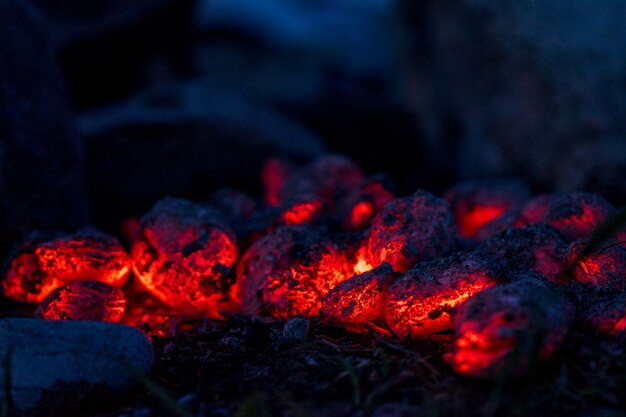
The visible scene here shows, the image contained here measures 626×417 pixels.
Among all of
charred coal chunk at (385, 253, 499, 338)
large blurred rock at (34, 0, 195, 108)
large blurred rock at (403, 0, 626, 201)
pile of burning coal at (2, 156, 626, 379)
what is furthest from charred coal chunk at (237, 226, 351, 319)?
large blurred rock at (34, 0, 195, 108)

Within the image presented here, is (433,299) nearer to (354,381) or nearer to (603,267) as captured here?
(354,381)

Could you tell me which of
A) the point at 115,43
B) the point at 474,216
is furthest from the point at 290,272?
the point at 115,43

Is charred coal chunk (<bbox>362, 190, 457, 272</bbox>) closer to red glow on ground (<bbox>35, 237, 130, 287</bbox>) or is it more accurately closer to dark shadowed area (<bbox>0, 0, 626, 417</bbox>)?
dark shadowed area (<bbox>0, 0, 626, 417</bbox>)

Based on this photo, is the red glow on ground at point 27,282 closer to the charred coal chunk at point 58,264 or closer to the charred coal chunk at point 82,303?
the charred coal chunk at point 58,264

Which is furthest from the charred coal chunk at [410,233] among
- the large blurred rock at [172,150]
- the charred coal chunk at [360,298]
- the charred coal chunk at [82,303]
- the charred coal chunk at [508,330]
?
the large blurred rock at [172,150]

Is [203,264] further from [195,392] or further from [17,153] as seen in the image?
[17,153]

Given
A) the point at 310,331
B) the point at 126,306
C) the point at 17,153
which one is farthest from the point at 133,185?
the point at 310,331

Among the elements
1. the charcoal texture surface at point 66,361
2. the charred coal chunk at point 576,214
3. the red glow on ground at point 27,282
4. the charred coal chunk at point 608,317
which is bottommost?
the red glow on ground at point 27,282

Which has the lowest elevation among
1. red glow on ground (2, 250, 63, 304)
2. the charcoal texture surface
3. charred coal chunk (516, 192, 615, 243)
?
red glow on ground (2, 250, 63, 304)
